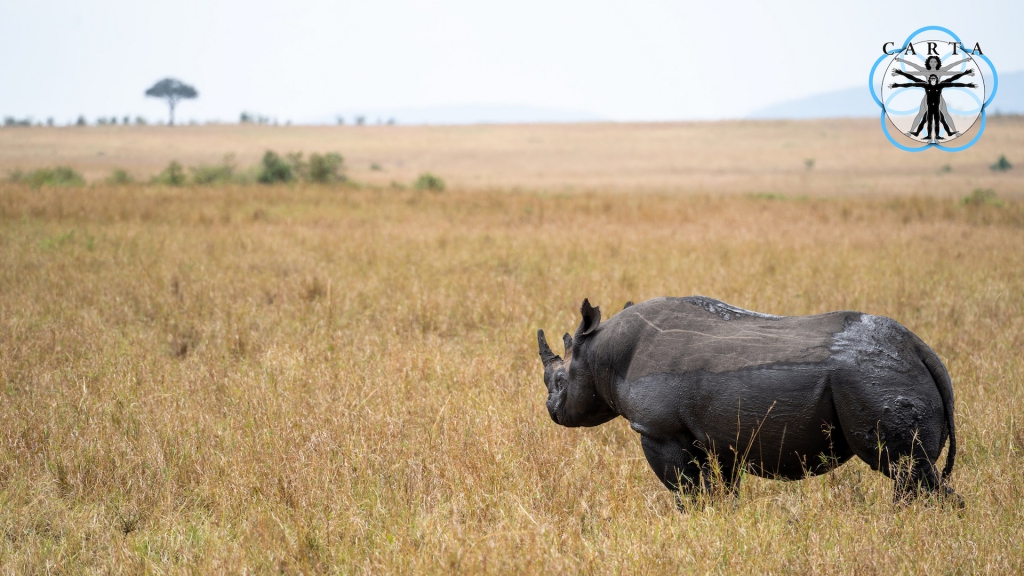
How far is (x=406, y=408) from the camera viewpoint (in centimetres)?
526

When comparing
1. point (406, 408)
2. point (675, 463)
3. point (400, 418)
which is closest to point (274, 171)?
point (406, 408)

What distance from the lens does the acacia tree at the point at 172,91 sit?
9950 cm

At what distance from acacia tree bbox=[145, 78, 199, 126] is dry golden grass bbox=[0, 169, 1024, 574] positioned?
320 ft

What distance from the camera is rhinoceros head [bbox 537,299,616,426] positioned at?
384cm

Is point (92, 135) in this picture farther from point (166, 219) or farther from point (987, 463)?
point (987, 463)

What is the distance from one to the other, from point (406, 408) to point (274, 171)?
88.5ft

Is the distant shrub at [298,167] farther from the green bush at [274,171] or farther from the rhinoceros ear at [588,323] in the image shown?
the rhinoceros ear at [588,323]

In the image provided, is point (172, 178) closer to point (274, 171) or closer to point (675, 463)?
point (274, 171)

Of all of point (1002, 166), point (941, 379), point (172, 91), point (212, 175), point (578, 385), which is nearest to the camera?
point (941, 379)

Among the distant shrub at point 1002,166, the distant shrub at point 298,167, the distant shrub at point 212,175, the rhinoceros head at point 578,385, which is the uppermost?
the distant shrub at point 1002,166

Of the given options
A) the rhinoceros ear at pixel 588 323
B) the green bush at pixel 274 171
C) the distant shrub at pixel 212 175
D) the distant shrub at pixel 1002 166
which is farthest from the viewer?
the distant shrub at pixel 1002 166

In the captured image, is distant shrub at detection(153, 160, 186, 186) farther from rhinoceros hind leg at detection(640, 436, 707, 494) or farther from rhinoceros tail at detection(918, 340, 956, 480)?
rhinoceros tail at detection(918, 340, 956, 480)

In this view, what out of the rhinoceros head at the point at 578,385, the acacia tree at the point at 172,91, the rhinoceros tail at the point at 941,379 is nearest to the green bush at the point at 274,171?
the rhinoceros head at the point at 578,385

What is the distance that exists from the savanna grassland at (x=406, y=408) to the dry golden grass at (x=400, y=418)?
23 millimetres
